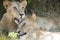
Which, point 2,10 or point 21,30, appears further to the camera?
point 2,10

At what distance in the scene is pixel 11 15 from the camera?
711cm

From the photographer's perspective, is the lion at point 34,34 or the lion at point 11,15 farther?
the lion at point 11,15

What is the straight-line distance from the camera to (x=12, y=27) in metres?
7.30

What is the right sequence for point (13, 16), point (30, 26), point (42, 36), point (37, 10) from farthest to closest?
1. point (37, 10)
2. point (13, 16)
3. point (30, 26)
4. point (42, 36)

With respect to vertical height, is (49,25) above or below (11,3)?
below

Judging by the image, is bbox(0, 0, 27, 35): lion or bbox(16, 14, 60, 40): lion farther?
bbox(0, 0, 27, 35): lion

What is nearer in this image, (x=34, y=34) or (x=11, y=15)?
(x=34, y=34)

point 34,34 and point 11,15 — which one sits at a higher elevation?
point 11,15

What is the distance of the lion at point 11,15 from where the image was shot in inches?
275

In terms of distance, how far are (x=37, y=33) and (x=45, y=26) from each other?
2096 millimetres

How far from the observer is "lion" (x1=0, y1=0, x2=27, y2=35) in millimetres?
6973

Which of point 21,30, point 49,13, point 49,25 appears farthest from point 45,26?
point 21,30

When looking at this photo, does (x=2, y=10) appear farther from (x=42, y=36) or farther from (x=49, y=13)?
(x=42, y=36)

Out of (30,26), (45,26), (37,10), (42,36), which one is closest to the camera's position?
(42,36)
